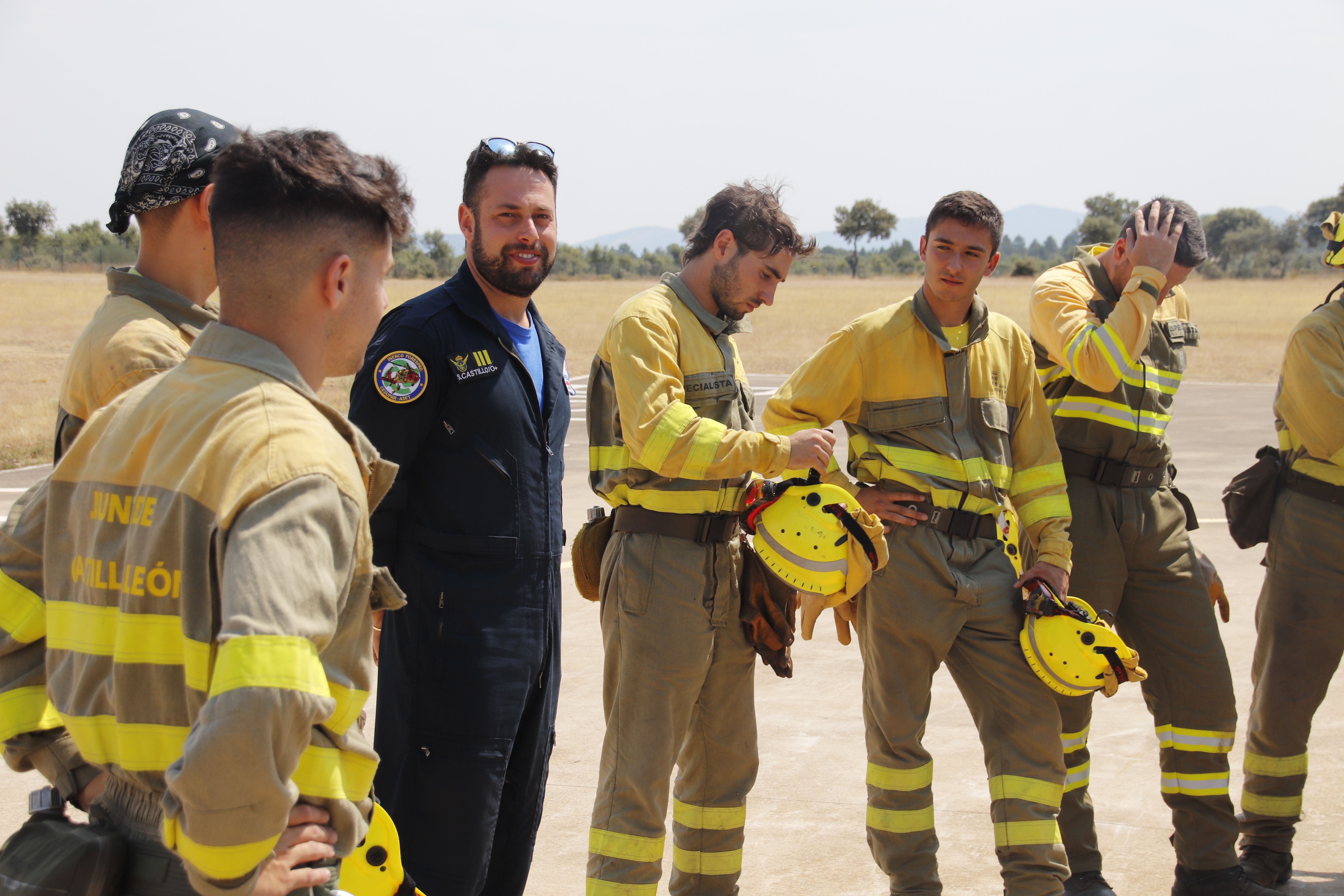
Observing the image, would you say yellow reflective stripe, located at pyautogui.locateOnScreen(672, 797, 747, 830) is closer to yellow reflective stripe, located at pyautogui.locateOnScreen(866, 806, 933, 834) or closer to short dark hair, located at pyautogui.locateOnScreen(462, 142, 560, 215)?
yellow reflective stripe, located at pyautogui.locateOnScreen(866, 806, 933, 834)

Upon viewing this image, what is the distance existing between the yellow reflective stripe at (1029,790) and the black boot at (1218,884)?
74 cm

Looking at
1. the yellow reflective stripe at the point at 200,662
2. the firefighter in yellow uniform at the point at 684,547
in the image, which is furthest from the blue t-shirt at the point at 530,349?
the yellow reflective stripe at the point at 200,662

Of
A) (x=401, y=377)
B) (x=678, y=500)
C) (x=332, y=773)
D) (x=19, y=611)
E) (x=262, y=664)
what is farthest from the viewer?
(x=678, y=500)

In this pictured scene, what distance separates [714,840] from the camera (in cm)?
374

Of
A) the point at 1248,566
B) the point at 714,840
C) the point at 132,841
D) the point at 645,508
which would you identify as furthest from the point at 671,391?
the point at 1248,566

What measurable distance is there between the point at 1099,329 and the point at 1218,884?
81.1 inches

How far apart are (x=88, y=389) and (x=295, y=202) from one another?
3.17ft

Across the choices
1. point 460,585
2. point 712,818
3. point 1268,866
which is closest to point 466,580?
point 460,585

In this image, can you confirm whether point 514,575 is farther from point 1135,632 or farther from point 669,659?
point 1135,632

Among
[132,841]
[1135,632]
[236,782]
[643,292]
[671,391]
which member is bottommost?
[1135,632]

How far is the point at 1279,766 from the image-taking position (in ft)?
14.1

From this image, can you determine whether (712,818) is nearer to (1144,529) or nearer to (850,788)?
(850,788)

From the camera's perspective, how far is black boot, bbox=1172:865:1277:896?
393 centimetres

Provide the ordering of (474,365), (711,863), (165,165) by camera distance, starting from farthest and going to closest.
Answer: (711,863) → (474,365) → (165,165)
